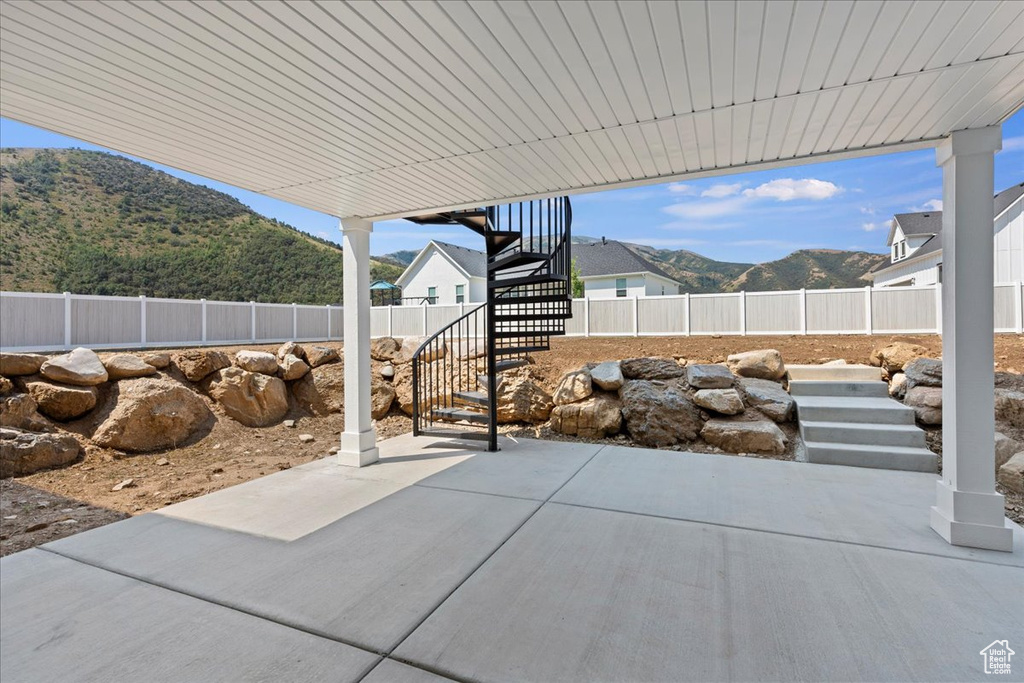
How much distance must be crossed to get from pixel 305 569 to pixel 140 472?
3227 mm

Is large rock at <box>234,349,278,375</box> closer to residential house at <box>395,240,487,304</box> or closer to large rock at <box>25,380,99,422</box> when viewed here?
large rock at <box>25,380,99,422</box>

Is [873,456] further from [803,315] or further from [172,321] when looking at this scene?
[172,321]

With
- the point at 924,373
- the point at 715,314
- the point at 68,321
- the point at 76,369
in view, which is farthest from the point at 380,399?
the point at 924,373

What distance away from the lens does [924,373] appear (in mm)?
5000

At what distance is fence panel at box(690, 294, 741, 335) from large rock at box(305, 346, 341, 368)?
6.88 meters

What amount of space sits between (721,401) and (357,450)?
3988 millimetres

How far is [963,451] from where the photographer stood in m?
2.56

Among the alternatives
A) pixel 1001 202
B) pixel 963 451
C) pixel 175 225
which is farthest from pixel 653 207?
pixel 963 451

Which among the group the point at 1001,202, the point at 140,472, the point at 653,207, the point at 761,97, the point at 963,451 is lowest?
the point at 140,472

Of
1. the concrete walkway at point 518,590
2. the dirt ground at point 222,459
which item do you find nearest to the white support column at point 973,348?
the concrete walkway at point 518,590

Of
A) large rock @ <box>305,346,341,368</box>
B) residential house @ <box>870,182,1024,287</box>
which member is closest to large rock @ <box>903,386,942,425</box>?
residential house @ <box>870,182,1024,287</box>

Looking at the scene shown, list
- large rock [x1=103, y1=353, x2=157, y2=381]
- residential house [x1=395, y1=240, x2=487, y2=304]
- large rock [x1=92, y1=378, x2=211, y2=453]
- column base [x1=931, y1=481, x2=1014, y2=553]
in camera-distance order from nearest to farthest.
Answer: column base [x1=931, y1=481, x2=1014, y2=553] → large rock [x1=92, y1=378, x2=211, y2=453] → large rock [x1=103, y1=353, x2=157, y2=381] → residential house [x1=395, y1=240, x2=487, y2=304]

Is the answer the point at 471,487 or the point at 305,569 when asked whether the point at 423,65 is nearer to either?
the point at 305,569

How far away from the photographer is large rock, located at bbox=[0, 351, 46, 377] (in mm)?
4641
